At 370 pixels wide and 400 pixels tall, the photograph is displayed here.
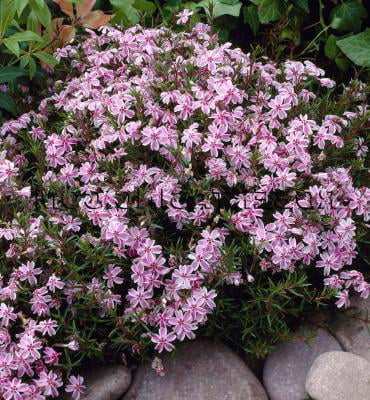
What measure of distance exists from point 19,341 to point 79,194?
0.68 metres

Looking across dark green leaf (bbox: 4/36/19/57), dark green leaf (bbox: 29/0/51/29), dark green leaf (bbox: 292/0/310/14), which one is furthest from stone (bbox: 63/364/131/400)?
dark green leaf (bbox: 292/0/310/14)

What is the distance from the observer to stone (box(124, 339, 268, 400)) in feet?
8.77

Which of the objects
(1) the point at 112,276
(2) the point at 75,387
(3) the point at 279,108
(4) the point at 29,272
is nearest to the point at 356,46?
(3) the point at 279,108

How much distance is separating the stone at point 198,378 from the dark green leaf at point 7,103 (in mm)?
1413

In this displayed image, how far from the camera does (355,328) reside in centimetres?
291

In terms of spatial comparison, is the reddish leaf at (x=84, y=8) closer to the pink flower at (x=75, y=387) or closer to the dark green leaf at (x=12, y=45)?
the dark green leaf at (x=12, y=45)

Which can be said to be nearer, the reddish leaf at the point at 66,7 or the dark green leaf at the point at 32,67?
the dark green leaf at the point at 32,67

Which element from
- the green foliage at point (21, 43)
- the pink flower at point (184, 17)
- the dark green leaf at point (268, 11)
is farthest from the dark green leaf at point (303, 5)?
the green foliage at point (21, 43)

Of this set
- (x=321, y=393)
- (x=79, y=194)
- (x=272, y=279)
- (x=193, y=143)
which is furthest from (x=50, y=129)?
(x=321, y=393)

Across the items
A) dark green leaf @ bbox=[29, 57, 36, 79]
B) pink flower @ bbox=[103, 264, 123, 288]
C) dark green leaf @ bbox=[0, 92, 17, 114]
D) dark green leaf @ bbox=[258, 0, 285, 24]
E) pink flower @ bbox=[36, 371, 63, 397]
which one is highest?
dark green leaf @ bbox=[258, 0, 285, 24]

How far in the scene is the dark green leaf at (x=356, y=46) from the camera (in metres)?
3.57

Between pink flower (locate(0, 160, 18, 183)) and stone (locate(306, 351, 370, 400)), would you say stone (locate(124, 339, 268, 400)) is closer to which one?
stone (locate(306, 351, 370, 400))

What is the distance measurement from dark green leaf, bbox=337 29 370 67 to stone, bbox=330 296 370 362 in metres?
1.36

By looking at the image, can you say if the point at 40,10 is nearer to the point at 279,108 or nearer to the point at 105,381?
the point at 279,108
